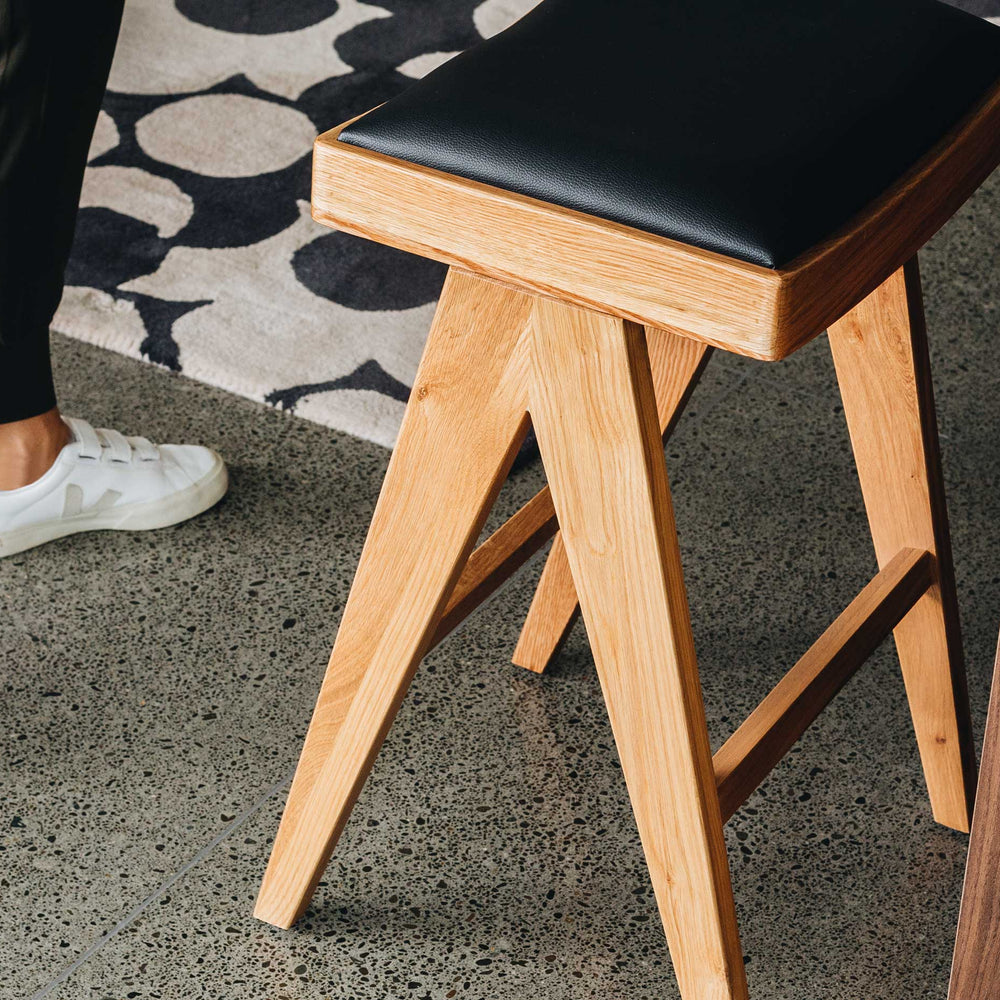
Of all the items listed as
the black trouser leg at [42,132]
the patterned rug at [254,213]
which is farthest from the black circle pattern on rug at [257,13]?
the black trouser leg at [42,132]

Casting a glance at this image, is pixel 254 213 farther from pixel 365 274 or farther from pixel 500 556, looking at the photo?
pixel 500 556

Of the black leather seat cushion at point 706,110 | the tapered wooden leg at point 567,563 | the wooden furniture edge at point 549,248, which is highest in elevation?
the black leather seat cushion at point 706,110

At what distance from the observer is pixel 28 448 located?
138cm

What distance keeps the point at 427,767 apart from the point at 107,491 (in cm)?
50

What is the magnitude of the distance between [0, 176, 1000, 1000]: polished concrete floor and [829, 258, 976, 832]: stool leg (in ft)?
0.30

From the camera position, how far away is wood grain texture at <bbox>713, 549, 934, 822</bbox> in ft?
2.84

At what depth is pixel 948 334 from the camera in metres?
1.78

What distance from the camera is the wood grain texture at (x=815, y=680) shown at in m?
0.87

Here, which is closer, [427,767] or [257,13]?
[427,767]

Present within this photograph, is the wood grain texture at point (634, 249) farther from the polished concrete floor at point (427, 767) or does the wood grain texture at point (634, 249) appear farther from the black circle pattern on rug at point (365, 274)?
the black circle pattern on rug at point (365, 274)

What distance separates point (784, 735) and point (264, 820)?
1.58 ft

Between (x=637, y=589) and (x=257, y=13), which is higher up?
(x=637, y=589)

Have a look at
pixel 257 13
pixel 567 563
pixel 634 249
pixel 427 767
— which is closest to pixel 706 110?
pixel 634 249

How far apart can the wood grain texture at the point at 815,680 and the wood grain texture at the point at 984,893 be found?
0.62 ft
